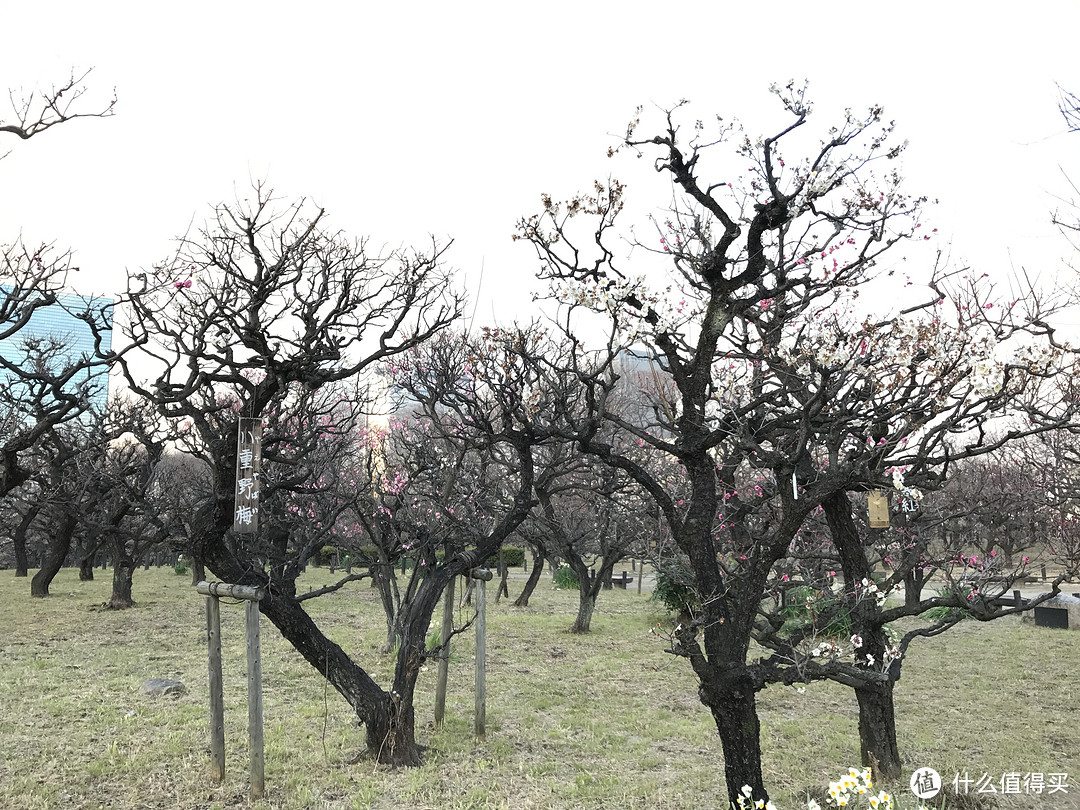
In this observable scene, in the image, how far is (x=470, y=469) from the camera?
11.4 m

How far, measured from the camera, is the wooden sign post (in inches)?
205

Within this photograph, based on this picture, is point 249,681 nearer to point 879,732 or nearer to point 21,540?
point 879,732

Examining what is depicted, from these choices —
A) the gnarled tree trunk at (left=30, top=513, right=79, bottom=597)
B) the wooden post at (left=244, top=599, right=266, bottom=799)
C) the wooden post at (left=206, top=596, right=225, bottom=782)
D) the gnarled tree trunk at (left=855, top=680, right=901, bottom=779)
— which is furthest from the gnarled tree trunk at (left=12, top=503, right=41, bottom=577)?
the gnarled tree trunk at (left=855, top=680, right=901, bottom=779)

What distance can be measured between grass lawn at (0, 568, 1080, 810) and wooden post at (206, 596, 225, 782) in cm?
14

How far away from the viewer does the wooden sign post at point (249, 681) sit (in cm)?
520

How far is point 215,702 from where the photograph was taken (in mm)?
5578

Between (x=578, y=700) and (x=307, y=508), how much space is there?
722 centimetres

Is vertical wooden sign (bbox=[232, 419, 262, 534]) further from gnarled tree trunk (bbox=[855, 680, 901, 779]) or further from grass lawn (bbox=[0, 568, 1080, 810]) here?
gnarled tree trunk (bbox=[855, 680, 901, 779])

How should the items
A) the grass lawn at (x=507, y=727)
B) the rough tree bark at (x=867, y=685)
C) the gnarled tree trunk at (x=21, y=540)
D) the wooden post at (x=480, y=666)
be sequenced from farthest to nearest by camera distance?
the gnarled tree trunk at (x=21, y=540)
the wooden post at (x=480, y=666)
the rough tree bark at (x=867, y=685)
the grass lawn at (x=507, y=727)

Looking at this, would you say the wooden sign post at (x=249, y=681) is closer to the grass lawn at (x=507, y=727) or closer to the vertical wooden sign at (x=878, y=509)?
the grass lawn at (x=507, y=727)

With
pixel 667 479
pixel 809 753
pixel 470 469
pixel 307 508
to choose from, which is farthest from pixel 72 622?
pixel 809 753

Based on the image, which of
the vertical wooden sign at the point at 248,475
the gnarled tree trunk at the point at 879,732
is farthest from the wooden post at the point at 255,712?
the gnarled tree trunk at the point at 879,732

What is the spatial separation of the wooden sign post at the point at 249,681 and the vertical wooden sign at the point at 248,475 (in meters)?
0.56

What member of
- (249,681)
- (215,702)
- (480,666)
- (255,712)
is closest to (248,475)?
(249,681)
